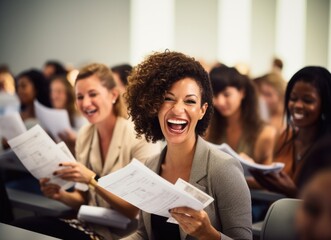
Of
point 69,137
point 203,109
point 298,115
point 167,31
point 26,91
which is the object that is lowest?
point 69,137

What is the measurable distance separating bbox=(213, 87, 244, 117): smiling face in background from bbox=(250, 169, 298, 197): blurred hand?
80 cm

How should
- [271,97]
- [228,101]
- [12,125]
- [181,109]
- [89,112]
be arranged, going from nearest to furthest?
[181,109] < [89,112] < [12,125] < [228,101] < [271,97]

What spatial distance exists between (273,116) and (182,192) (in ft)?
10.6

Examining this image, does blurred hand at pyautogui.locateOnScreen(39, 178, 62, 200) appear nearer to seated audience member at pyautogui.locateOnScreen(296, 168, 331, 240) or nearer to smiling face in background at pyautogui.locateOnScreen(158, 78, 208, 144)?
smiling face in background at pyautogui.locateOnScreen(158, 78, 208, 144)

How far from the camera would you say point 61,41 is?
9.73m

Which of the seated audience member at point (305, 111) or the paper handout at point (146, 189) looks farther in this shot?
the seated audience member at point (305, 111)

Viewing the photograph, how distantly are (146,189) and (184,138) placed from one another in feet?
1.35

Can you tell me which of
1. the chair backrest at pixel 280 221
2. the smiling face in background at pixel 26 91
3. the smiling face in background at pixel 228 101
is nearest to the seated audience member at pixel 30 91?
the smiling face in background at pixel 26 91

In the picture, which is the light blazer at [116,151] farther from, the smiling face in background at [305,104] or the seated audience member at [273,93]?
the seated audience member at [273,93]

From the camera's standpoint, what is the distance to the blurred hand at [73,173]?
204 centimetres

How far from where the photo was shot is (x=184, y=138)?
5.39 feet

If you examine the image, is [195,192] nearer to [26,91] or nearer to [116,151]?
[116,151]

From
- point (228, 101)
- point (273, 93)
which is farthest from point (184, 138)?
point (273, 93)

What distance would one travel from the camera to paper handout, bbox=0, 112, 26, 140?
2.56 meters
